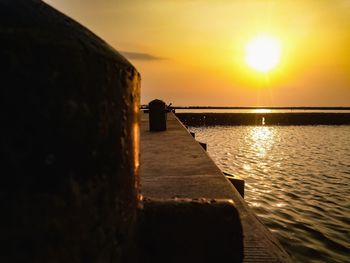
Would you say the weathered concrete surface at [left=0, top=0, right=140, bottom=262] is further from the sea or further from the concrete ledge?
the sea

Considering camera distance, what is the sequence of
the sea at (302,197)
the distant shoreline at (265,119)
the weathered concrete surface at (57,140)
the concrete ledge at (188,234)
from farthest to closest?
the distant shoreline at (265,119) → the sea at (302,197) → the concrete ledge at (188,234) → the weathered concrete surface at (57,140)

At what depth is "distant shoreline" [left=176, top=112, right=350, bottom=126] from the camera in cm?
4620

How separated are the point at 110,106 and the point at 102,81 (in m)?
0.07

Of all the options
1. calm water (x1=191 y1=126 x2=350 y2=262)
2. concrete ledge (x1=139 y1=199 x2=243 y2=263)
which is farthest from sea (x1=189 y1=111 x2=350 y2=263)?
concrete ledge (x1=139 y1=199 x2=243 y2=263)

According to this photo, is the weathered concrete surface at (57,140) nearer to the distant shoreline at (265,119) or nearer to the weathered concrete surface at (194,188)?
the weathered concrete surface at (194,188)

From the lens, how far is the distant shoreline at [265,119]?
→ 46.2m

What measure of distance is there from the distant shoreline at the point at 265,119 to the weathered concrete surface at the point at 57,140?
146ft

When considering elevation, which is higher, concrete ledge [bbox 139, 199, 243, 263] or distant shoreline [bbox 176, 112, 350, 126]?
concrete ledge [bbox 139, 199, 243, 263]

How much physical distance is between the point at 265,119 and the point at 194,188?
5090 cm

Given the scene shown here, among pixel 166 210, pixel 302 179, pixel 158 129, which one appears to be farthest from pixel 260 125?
pixel 166 210

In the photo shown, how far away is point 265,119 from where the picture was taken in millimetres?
52125

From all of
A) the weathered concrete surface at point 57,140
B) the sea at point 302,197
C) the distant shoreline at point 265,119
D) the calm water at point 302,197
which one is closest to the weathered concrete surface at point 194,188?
the weathered concrete surface at point 57,140

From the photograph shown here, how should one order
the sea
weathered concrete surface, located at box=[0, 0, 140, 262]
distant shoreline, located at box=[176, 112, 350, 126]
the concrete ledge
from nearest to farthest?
weathered concrete surface, located at box=[0, 0, 140, 262] → the concrete ledge → the sea → distant shoreline, located at box=[176, 112, 350, 126]

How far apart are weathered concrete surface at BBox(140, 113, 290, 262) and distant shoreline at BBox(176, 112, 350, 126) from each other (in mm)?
39507
